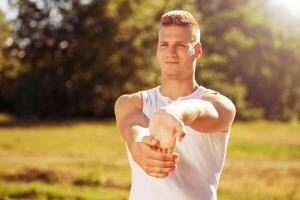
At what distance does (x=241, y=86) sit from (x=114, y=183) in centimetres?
3374

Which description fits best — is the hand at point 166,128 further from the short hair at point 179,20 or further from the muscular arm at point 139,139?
the short hair at point 179,20

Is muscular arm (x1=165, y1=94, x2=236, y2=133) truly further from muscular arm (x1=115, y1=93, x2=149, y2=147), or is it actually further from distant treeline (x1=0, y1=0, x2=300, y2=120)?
distant treeline (x1=0, y1=0, x2=300, y2=120)

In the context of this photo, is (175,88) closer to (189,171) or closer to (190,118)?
(189,171)

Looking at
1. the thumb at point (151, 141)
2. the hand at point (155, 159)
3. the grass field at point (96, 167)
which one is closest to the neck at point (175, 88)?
the hand at point (155, 159)

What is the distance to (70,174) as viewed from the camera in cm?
1373

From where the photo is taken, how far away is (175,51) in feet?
10.9

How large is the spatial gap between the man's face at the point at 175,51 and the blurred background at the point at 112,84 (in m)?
7.20

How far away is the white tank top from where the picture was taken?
10.8 feet

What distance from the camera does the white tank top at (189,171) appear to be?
3305mm

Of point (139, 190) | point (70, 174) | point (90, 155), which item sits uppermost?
point (139, 190)

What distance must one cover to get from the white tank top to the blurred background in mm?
7084

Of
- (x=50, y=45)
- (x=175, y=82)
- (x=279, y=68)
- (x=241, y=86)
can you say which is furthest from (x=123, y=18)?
(x=175, y=82)

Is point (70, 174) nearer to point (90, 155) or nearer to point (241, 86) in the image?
point (90, 155)

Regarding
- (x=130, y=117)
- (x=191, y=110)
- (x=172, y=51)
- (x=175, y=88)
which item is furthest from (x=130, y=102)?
(x=191, y=110)
